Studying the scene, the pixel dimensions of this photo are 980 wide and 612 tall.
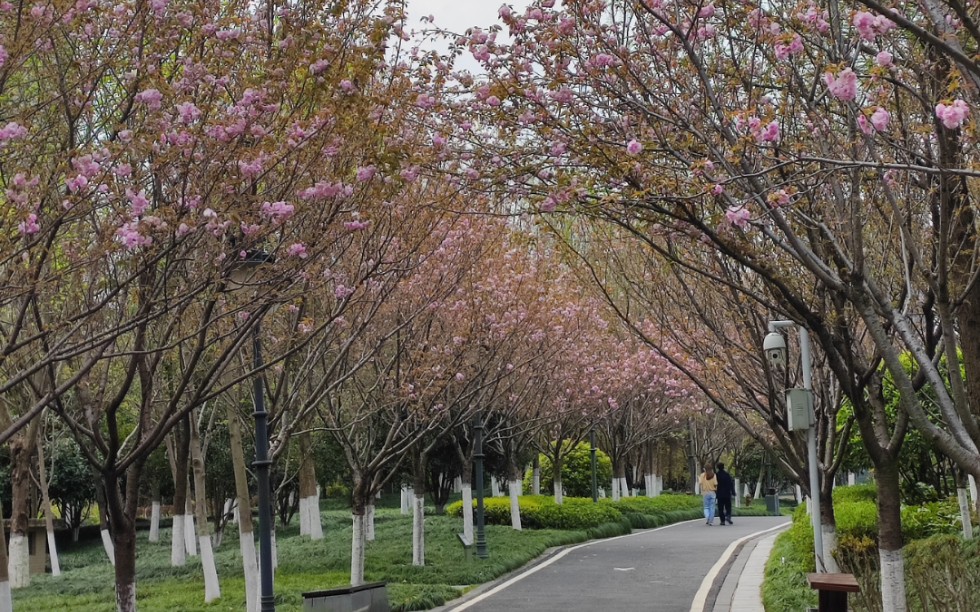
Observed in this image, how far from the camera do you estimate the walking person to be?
92.8 ft

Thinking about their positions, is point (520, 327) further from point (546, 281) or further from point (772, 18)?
point (772, 18)

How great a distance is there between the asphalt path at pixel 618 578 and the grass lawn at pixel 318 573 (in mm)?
485

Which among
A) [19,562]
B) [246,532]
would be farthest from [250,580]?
[19,562]

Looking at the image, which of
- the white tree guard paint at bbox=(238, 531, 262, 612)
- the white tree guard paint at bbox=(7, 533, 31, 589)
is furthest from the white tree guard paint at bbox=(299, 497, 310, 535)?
the white tree guard paint at bbox=(238, 531, 262, 612)

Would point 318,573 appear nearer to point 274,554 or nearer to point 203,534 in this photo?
point 274,554

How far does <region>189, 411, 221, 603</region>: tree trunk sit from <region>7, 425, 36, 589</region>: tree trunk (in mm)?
2445

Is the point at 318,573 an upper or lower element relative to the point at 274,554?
lower

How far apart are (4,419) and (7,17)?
1078 centimetres

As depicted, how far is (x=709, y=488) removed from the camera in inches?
1125

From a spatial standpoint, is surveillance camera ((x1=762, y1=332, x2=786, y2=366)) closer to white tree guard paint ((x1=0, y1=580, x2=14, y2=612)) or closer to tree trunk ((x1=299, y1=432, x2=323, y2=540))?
white tree guard paint ((x1=0, y1=580, x2=14, y2=612))

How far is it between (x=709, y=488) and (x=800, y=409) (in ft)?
62.8

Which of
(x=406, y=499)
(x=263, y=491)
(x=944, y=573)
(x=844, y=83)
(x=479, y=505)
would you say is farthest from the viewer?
(x=406, y=499)

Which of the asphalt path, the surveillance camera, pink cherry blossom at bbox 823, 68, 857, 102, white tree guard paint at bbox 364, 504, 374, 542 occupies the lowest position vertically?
the asphalt path

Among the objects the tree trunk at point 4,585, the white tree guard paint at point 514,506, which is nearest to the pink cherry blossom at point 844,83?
the tree trunk at point 4,585
